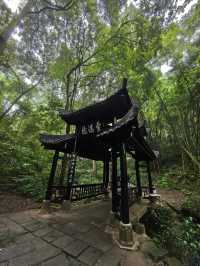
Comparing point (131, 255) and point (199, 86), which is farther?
point (199, 86)

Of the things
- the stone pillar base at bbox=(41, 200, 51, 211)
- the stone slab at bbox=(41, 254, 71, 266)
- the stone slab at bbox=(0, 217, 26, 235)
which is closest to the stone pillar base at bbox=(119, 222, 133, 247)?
the stone slab at bbox=(41, 254, 71, 266)

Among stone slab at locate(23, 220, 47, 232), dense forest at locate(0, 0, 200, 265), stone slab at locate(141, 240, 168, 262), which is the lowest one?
stone slab at locate(141, 240, 168, 262)

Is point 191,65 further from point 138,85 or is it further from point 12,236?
point 12,236

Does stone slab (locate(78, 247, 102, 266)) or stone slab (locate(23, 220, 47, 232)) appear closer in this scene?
stone slab (locate(78, 247, 102, 266))

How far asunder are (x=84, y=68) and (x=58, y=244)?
9.15 metres

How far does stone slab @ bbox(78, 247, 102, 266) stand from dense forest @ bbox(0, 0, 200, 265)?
2150 mm

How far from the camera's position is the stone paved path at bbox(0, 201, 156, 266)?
2961 mm

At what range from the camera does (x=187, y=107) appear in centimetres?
1199

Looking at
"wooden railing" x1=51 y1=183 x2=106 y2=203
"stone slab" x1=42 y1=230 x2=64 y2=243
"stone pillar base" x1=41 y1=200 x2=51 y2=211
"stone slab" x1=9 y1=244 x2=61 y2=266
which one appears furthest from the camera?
"wooden railing" x1=51 y1=183 x2=106 y2=203

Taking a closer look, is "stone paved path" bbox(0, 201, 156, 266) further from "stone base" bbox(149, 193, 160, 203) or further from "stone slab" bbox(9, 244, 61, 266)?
"stone base" bbox(149, 193, 160, 203)

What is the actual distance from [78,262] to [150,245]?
2040mm

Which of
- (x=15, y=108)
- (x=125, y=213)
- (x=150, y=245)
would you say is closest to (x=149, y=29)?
(x=125, y=213)

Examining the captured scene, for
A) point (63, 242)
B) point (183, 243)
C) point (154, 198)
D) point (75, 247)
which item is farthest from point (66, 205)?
point (154, 198)

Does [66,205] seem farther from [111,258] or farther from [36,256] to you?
[111,258]
